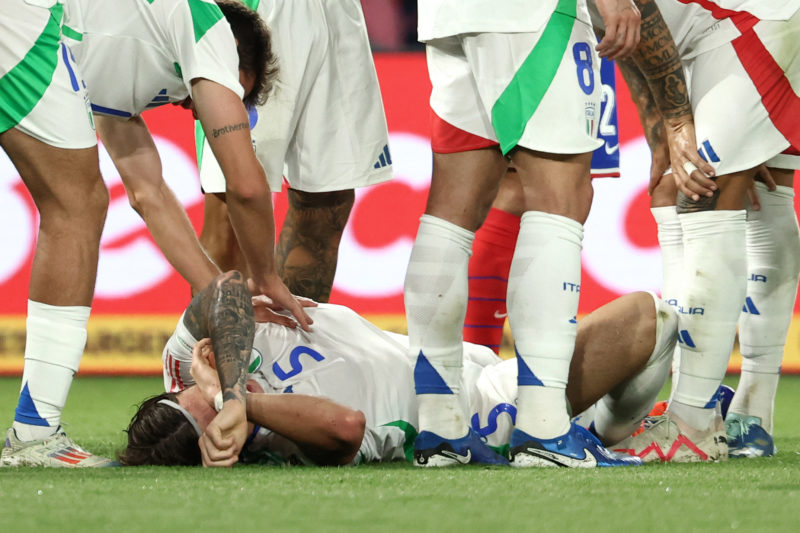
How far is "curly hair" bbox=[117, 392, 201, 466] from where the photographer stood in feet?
9.23

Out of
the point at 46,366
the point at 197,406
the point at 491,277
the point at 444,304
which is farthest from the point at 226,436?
the point at 491,277

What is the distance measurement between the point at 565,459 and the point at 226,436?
760mm

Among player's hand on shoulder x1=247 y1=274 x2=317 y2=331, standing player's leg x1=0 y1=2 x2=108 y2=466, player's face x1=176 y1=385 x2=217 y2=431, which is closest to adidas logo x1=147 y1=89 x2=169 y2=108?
standing player's leg x1=0 y1=2 x2=108 y2=466

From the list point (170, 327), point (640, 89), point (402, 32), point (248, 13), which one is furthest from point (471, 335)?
point (402, 32)

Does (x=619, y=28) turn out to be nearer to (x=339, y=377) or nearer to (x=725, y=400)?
(x=339, y=377)

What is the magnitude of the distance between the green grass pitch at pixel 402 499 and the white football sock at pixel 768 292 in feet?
1.72

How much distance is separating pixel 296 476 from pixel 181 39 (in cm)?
121

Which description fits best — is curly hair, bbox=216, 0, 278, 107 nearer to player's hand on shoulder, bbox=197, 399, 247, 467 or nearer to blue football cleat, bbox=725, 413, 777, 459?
player's hand on shoulder, bbox=197, 399, 247, 467

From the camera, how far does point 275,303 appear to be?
318 cm

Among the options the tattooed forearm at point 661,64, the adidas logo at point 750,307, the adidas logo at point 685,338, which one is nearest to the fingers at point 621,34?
the tattooed forearm at point 661,64

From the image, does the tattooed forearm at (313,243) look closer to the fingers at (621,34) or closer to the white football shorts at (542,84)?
the white football shorts at (542,84)

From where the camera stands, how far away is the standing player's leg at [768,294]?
133 inches

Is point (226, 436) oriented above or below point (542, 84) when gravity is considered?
below

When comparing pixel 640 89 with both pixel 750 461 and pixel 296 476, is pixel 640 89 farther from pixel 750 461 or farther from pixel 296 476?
pixel 296 476
